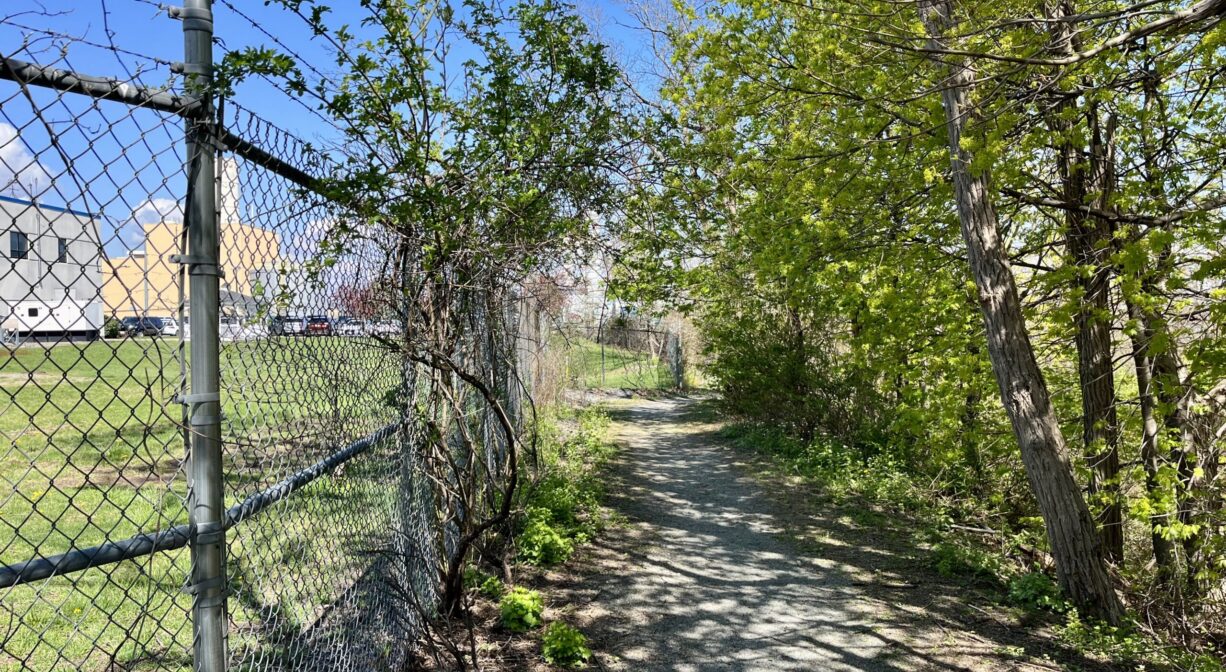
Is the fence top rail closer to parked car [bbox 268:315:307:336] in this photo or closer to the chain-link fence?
the chain-link fence

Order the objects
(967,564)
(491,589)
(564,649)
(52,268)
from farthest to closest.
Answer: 1. (967,564)
2. (491,589)
3. (564,649)
4. (52,268)

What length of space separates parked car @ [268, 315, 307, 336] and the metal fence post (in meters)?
0.77

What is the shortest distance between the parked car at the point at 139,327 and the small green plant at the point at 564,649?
3213 millimetres

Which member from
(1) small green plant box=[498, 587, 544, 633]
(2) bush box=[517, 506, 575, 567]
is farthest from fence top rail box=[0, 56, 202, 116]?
(2) bush box=[517, 506, 575, 567]

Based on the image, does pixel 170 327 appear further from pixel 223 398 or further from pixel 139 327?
pixel 223 398

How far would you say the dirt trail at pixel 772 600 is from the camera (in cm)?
479

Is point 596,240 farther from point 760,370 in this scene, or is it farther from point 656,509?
point 760,370

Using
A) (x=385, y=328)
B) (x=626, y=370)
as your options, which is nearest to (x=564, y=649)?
(x=385, y=328)

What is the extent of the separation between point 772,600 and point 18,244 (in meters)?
5.21

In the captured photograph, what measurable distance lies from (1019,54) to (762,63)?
7.82ft

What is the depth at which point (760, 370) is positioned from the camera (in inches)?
512

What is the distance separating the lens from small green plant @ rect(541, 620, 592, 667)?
4477 mm

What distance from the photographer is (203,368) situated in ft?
6.37

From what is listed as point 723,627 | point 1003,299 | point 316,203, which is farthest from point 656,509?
point 316,203
